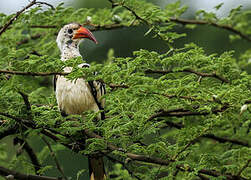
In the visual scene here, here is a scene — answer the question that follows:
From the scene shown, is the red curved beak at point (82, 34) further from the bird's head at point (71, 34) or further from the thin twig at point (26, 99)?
the thin twig at point (26, 99)

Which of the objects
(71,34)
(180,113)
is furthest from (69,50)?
(180,113)

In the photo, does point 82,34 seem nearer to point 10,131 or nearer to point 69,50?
point 69,50

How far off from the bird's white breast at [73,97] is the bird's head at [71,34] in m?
0.47

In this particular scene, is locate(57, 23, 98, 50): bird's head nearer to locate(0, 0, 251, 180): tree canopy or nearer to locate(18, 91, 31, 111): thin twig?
locate(0, 0, 251, 180): tree canopy

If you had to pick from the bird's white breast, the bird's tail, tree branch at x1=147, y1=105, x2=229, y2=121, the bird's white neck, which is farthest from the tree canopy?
the bird's white neck

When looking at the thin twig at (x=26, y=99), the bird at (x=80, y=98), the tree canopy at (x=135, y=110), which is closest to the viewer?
the thin twig at (x=26, y=99)

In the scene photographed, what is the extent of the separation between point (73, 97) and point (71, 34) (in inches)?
26.5

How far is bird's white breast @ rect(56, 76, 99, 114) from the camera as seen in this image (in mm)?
3453

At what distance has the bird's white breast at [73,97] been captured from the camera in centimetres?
345

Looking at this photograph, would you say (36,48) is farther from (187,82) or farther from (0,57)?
(187,82)

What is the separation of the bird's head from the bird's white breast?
47 centimetres

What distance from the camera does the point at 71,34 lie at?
3.91 meters

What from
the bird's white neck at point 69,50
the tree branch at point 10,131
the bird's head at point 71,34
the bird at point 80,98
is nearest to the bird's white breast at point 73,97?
the bird at point 80,98

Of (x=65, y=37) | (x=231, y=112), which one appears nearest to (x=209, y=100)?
(x=231, y=112)
